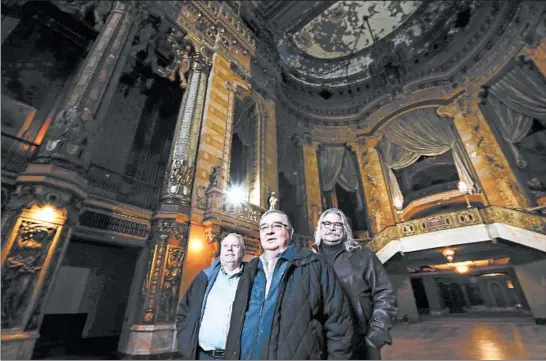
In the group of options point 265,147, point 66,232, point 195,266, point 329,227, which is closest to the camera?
point 329,227

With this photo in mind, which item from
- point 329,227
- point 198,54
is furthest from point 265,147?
point 329,227

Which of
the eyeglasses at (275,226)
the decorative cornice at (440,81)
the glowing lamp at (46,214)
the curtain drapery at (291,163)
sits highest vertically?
the decorative cornice at (440,81)

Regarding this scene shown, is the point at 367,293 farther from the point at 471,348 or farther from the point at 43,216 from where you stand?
the point at 471,348

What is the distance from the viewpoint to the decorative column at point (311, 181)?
11047mm

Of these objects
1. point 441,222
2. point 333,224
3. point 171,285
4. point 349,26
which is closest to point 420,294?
point 441,222

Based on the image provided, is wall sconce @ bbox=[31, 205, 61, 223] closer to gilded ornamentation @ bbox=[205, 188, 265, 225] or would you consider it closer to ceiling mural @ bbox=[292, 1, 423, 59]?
gilded ornamentation @ bbox=[205, 188, 265, 225]

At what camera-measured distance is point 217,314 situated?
1.95m

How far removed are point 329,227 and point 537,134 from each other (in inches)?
537

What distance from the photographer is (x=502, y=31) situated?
973 centimetres

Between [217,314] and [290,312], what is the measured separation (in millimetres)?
810

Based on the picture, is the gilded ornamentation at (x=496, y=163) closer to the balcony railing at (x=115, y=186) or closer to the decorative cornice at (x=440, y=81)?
the decorative cornice at (x=440, y=81)

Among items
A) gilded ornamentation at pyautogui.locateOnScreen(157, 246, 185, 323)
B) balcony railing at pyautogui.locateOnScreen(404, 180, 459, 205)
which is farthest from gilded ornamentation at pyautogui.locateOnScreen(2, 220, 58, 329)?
balcony railing at pyautogui.locateOnScreen(404, 180, 459, 205)

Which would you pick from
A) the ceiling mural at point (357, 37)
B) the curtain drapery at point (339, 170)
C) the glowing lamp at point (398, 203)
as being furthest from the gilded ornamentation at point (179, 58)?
the glowing lamp at point (398, 203)

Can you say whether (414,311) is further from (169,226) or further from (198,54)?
(198,54)
